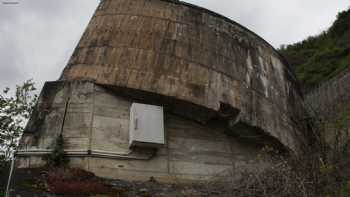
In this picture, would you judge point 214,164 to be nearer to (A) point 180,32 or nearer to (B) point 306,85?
(A) point 180,32

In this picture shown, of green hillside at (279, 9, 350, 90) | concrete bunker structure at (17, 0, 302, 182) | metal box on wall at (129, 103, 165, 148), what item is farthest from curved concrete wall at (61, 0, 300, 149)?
green hillside at (279, 9, 350, 90)

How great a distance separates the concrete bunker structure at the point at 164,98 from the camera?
12484mm

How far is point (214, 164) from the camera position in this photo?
44.3 feet

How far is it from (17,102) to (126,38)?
3.50 m

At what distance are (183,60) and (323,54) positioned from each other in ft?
71.6

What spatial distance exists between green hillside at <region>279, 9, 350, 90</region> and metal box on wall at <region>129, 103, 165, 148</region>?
59.8 feet

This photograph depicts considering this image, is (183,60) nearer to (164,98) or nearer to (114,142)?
(164,98)

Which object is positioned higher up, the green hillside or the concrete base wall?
the green hillside

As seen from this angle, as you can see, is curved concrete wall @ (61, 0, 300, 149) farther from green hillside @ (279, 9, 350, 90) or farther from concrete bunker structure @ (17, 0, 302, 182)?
green hillside @ (279, 9, 350, 90)

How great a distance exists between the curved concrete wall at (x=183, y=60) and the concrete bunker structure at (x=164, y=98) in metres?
0.03

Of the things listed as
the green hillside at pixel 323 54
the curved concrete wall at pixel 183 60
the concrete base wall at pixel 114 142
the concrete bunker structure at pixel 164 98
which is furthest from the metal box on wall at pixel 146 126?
the green hillside at pixel 323 54

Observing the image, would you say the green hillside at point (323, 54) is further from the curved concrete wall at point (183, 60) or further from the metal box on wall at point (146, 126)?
the metal box on wall at point (146, 126)

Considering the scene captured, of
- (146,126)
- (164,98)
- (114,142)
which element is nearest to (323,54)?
(164,98)

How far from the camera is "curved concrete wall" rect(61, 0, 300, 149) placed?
13461 mm
